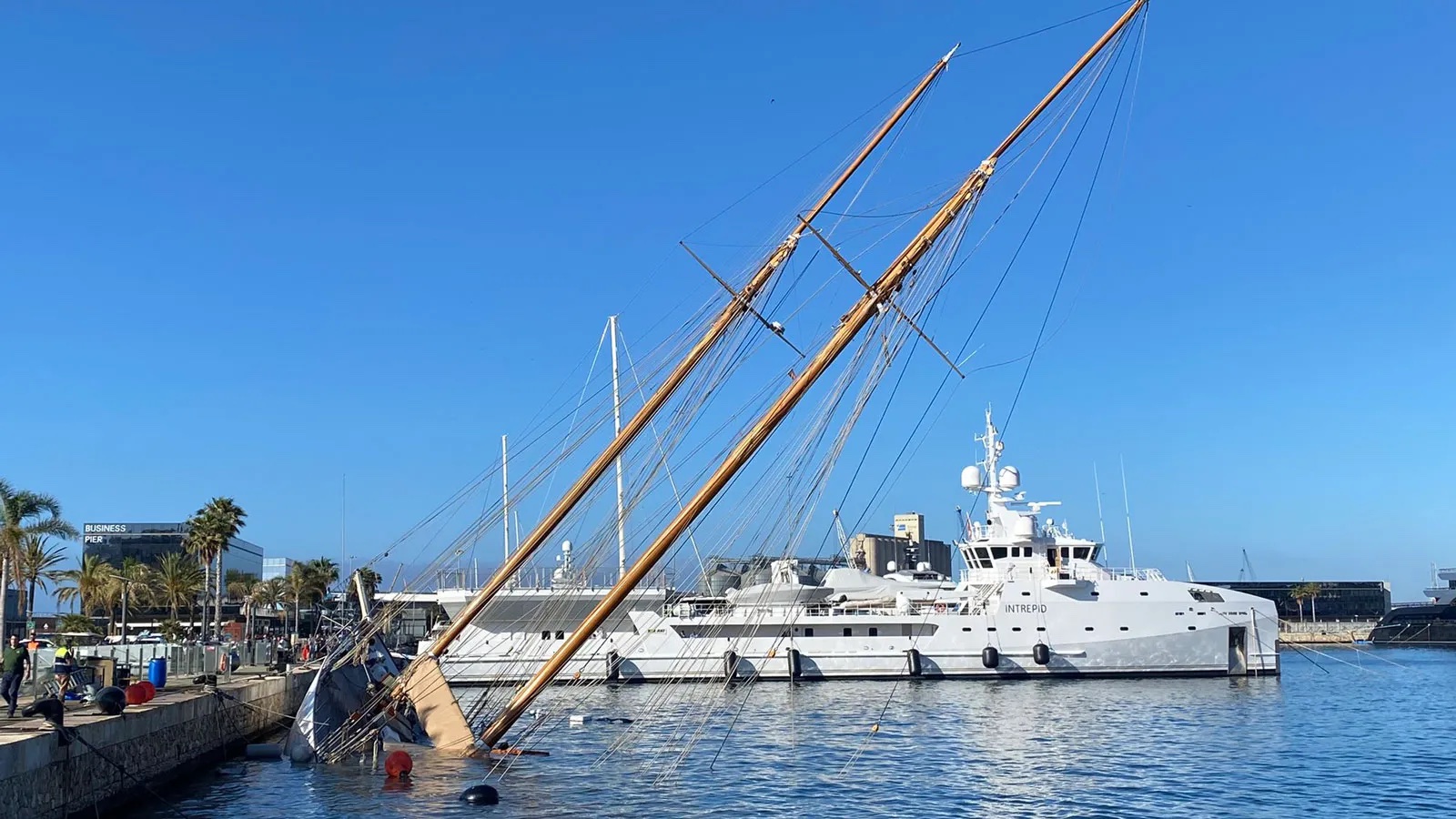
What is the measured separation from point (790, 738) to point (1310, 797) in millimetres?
16916

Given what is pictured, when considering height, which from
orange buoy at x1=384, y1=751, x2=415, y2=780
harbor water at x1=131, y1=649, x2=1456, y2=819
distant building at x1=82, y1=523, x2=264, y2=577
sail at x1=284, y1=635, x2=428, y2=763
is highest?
distant building at x1=82, y1=523, x2=264, y2=577

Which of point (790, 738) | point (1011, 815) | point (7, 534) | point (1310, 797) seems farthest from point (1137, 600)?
point (7, 534)

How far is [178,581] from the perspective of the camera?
81.9m

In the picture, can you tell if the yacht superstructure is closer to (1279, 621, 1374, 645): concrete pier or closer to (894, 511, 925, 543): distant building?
(1279, 621, 1374, 645): concrete pier

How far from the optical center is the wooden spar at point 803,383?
23.5m

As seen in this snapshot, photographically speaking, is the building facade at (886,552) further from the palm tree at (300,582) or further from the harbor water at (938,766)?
the palm tree at (300,582)

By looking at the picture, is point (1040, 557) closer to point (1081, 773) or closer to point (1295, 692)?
point (1295, 692)

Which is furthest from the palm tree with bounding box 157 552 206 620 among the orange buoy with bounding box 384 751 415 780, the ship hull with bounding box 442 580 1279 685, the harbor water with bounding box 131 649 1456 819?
the orange buoy with bounding box 384 751 415 780

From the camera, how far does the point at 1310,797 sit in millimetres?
29188

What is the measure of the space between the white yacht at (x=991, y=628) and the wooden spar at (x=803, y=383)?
3740 centimetres

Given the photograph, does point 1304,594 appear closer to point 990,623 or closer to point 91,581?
point 990,623

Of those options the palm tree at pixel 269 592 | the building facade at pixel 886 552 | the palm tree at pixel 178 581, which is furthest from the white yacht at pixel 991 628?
the palm tree at pixel 269 592

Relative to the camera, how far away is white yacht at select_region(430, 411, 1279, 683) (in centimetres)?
6331

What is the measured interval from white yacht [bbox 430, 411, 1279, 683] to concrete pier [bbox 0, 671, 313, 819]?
28038 millimetres
